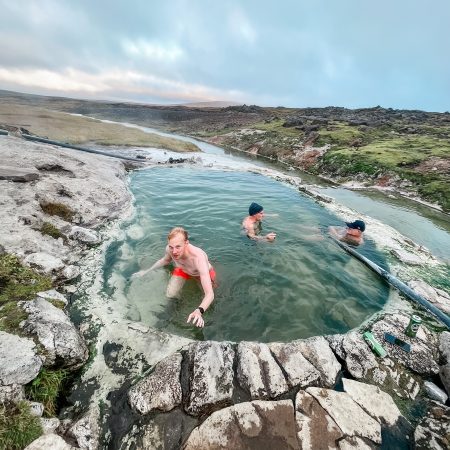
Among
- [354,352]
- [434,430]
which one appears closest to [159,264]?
[354,352]

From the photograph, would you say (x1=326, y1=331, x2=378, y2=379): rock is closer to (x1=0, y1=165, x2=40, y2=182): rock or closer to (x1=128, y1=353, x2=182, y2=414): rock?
(x1=128, y1=353, x2=182, y2=414): rock

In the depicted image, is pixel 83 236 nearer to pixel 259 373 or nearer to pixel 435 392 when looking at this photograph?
pixel 259 373

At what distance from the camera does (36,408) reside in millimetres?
3811

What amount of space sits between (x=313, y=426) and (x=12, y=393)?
13.4 feet

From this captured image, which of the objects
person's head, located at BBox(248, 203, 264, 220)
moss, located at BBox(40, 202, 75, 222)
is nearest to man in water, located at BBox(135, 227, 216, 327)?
moss, located at BBox(40, 202, 75, 222)

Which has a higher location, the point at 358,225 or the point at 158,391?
the point at 358,225

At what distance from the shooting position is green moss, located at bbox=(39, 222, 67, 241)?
25.9 feet

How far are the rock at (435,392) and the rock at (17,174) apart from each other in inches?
487

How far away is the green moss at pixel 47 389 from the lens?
4.01 metres

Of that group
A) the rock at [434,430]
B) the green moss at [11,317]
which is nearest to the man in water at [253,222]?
the rock at [434,430]

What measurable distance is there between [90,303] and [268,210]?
10.2 meters

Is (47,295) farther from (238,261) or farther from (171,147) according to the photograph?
(171,147)

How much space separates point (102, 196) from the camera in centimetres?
1183

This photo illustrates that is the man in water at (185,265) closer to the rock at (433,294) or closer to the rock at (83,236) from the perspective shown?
the rock at (83,236)
